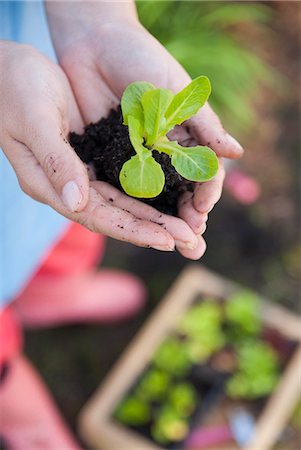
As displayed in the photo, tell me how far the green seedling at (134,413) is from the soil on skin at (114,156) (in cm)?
88

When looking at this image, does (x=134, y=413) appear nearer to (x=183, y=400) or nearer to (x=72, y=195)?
(x=183, y=400)

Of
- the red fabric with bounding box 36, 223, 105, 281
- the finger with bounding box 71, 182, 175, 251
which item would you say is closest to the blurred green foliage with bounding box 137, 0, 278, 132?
the red fabric with bounding box 36, 223, 105, 281

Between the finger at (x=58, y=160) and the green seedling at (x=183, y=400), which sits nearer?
the finger at (x=58, y=160)

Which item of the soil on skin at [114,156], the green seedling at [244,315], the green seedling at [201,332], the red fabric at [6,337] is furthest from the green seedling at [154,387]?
the soil on skin at [114,156]

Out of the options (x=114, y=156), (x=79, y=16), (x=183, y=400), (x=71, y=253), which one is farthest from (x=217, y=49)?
(x=114, y=156)

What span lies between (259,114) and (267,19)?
0.56 meters

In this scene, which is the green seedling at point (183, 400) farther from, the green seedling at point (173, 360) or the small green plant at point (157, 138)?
the small green plant at point (157, 138)

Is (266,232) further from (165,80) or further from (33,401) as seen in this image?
(165,80)

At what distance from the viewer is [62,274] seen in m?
1.79

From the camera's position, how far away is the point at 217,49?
2.25m

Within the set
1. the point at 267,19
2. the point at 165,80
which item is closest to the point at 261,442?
the point at 165,80

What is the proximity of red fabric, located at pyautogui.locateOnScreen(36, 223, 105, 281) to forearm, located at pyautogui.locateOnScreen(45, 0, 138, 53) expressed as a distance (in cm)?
59

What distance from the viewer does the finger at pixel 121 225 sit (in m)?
0.83

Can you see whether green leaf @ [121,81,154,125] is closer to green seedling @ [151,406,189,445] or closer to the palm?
the palm
